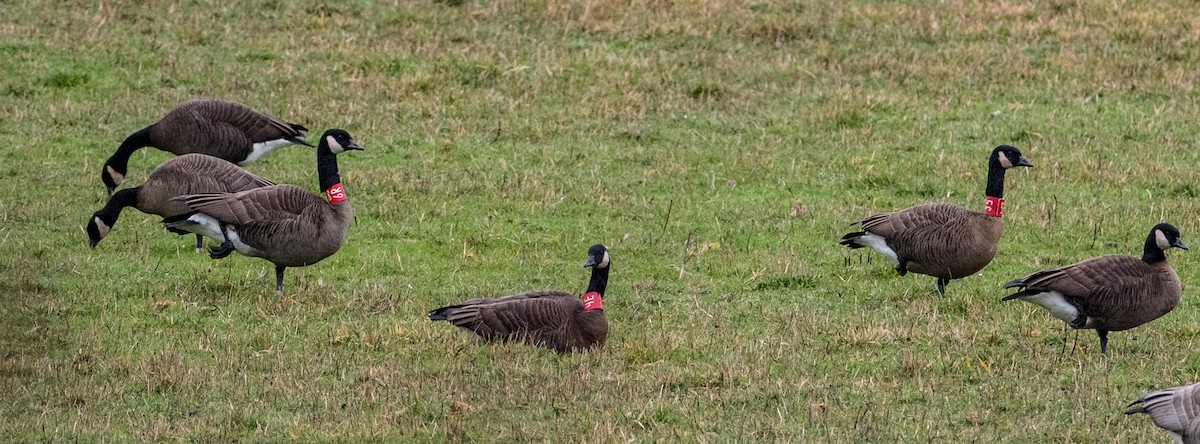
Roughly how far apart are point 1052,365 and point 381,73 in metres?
11.7

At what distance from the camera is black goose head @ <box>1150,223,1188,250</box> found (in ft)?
34.7

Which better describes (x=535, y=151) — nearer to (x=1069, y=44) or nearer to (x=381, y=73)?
(x=381, y=73)

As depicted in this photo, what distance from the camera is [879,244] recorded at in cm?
1250

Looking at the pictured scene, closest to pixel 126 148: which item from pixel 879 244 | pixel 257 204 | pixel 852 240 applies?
pixel 257 204

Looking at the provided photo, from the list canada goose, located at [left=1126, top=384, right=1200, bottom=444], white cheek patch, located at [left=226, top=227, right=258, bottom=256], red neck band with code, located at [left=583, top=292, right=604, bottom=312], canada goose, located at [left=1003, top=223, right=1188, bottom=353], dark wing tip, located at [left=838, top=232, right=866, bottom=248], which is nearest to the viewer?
canada goose, located at [left=1126, top=384, right=1200, bottom=444]

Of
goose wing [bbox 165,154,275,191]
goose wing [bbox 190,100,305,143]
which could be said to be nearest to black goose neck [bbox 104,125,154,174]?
goose wing [bbox 190,100,305,143]

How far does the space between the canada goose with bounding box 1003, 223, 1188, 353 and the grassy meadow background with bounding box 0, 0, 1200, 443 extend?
34cm

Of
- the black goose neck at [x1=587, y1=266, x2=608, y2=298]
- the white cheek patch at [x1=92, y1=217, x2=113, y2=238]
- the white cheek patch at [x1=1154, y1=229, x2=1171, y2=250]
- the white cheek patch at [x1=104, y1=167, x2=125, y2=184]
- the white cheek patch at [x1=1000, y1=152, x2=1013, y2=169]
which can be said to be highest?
Result: the white cheek patch at [x1=1154, y1=229, x2=1171, y2=250]

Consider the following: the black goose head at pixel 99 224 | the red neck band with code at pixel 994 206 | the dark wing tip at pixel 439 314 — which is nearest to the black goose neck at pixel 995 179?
the red neck band with code at pixel 994 206

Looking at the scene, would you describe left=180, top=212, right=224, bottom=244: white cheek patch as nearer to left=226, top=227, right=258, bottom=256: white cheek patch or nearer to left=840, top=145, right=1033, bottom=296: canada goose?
left=226, top=227, right=258, bottom=256: white cheek patch

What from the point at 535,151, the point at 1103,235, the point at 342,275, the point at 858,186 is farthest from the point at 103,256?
the point at 1103,235

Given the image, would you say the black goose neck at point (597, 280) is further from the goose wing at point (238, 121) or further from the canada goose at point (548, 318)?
the goose wing at point (238, 121)

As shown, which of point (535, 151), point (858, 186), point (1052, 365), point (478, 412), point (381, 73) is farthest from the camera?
point (381, 73)

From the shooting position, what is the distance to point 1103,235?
1416cm
